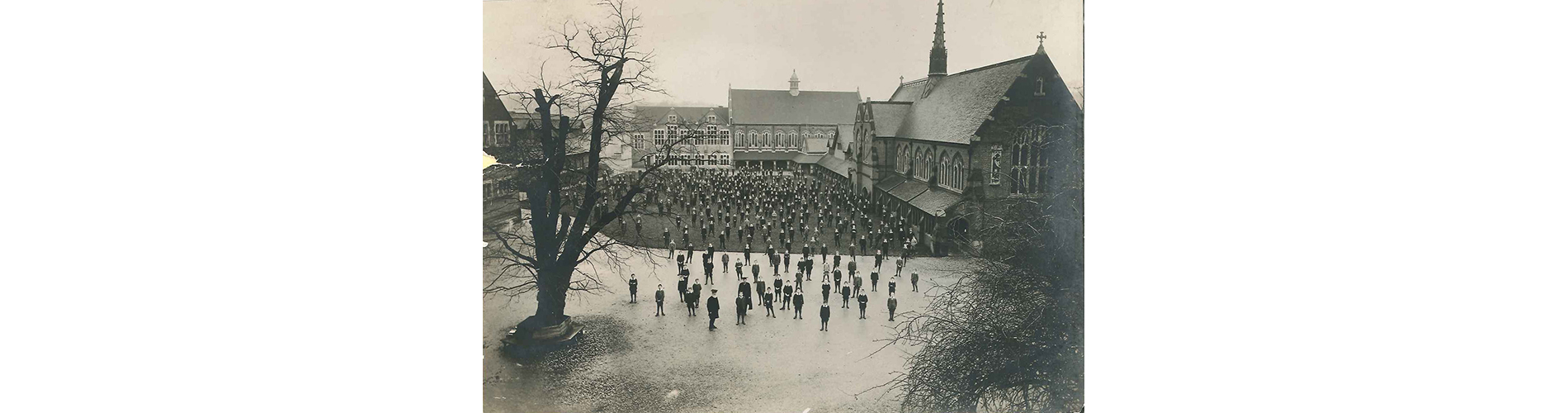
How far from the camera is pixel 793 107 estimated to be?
24.3 feet

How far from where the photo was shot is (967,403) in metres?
7.47

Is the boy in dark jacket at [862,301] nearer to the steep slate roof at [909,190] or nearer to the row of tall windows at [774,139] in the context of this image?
the steep slate roof at [909,190]

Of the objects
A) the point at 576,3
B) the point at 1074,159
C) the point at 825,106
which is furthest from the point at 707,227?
the point at 1074,159

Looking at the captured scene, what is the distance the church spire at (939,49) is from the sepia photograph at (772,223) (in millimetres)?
11

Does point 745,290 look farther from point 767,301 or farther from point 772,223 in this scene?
point 772,223

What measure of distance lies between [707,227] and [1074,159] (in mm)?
2640

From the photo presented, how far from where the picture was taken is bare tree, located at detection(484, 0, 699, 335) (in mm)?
7395

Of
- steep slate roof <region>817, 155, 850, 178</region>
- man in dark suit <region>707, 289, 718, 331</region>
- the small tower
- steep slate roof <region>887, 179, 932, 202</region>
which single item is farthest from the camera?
steep slate roof <region>817, 155, 850, 178</region>

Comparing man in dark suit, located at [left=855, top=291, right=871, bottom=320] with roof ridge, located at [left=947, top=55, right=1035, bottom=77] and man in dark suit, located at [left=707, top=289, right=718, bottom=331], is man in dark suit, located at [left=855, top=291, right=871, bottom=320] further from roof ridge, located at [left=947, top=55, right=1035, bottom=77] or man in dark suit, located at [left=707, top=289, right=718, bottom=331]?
roof ridge, located at [left=947, top=55, right=1035, bottom=77]

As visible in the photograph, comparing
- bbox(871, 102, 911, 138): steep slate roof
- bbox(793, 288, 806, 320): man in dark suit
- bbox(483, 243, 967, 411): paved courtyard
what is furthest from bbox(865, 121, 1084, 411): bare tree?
bbox(871, 102, 911, 138): steep slate roof

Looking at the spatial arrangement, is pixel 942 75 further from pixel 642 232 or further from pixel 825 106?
pixel 642 232

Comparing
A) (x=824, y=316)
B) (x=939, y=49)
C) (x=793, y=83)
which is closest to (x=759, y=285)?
(x=824, y=316)

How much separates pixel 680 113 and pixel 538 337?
6.18 ft

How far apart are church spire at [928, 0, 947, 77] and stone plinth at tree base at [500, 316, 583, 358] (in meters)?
3.08
